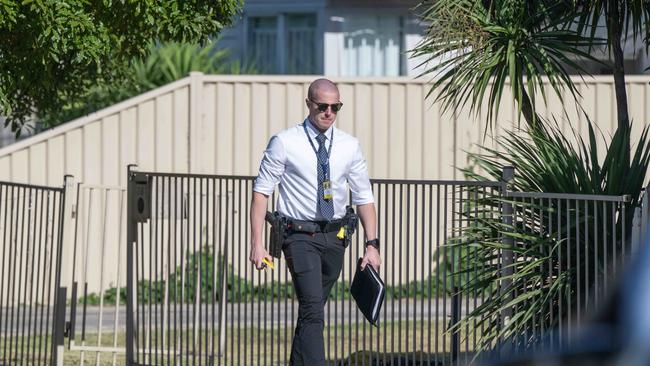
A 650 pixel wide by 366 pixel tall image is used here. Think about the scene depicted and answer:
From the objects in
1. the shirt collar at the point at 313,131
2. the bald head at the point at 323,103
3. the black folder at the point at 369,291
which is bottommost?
the black folder at the point at 369,291

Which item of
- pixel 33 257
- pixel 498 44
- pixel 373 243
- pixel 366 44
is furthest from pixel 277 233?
pixel 366 44

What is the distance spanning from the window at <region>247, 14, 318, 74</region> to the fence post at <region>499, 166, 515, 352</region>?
15.5 meters

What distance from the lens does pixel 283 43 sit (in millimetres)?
23156

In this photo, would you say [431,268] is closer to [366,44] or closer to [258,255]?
[258,255]

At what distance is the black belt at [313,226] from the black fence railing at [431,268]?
673mm

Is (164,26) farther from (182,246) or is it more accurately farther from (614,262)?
(614,262)

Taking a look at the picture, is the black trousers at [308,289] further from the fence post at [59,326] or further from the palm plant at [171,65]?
the palm plant at [171,65]

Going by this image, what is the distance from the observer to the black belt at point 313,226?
24.0 ft

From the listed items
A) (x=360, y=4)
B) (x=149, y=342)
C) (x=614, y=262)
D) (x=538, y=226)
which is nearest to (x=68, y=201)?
(x=149, y=342)

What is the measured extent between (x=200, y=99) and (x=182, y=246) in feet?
22.5

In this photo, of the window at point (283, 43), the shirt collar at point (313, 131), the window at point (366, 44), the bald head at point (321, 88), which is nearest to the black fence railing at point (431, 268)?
the shirt collar at point (313, 131)

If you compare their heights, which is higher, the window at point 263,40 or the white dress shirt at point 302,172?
the window at point 263,40

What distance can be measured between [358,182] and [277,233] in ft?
1.92

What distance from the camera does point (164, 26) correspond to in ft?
28.0
